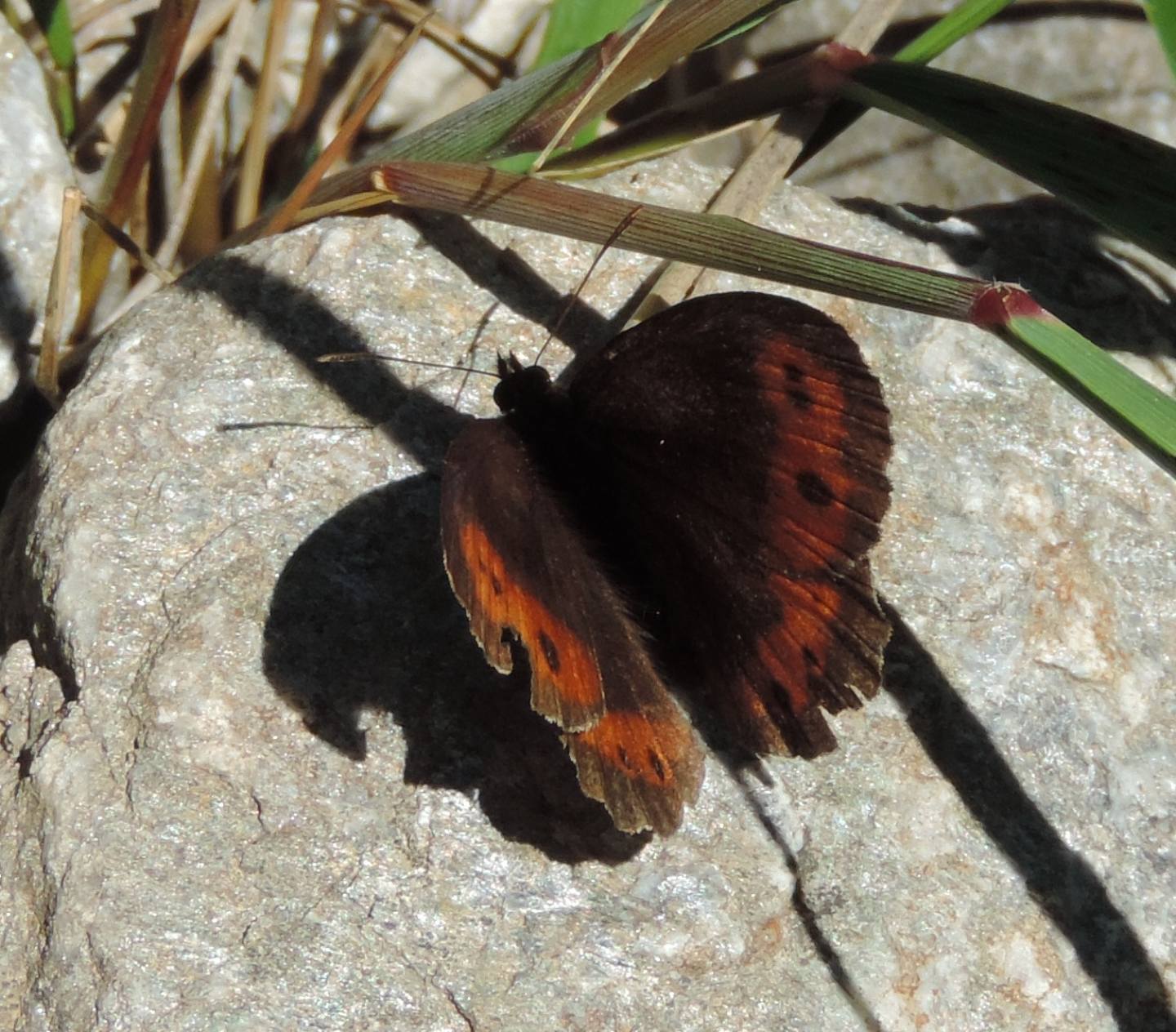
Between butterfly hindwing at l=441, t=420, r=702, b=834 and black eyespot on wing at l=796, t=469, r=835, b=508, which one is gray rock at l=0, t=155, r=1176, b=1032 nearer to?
butterfly hindwing at l=441, t=420, r=702, b=834

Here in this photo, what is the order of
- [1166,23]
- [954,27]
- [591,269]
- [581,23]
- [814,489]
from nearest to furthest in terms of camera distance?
[814,489]
[1166,23]
[591,269]
[954,27]
[581,23]

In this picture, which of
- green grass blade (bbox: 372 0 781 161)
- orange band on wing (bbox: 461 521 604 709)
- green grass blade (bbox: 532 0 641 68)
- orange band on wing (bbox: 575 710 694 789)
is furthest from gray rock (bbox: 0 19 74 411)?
orange band on wing (bbox: 575 710 694 789)

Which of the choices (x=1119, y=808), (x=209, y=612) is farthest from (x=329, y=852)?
(x=1119, y=808)

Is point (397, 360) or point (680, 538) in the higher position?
point (680, 538)

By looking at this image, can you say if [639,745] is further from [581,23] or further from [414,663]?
[581,23]

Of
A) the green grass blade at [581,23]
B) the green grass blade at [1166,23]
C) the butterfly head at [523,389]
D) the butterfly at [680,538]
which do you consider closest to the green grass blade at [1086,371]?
the butterfly at [680,538]

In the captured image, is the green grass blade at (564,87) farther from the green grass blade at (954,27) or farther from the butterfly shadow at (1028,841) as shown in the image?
the butterfly shadow at (1028,841)

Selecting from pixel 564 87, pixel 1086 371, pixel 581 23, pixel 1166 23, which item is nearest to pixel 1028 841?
pixel 1086 371
